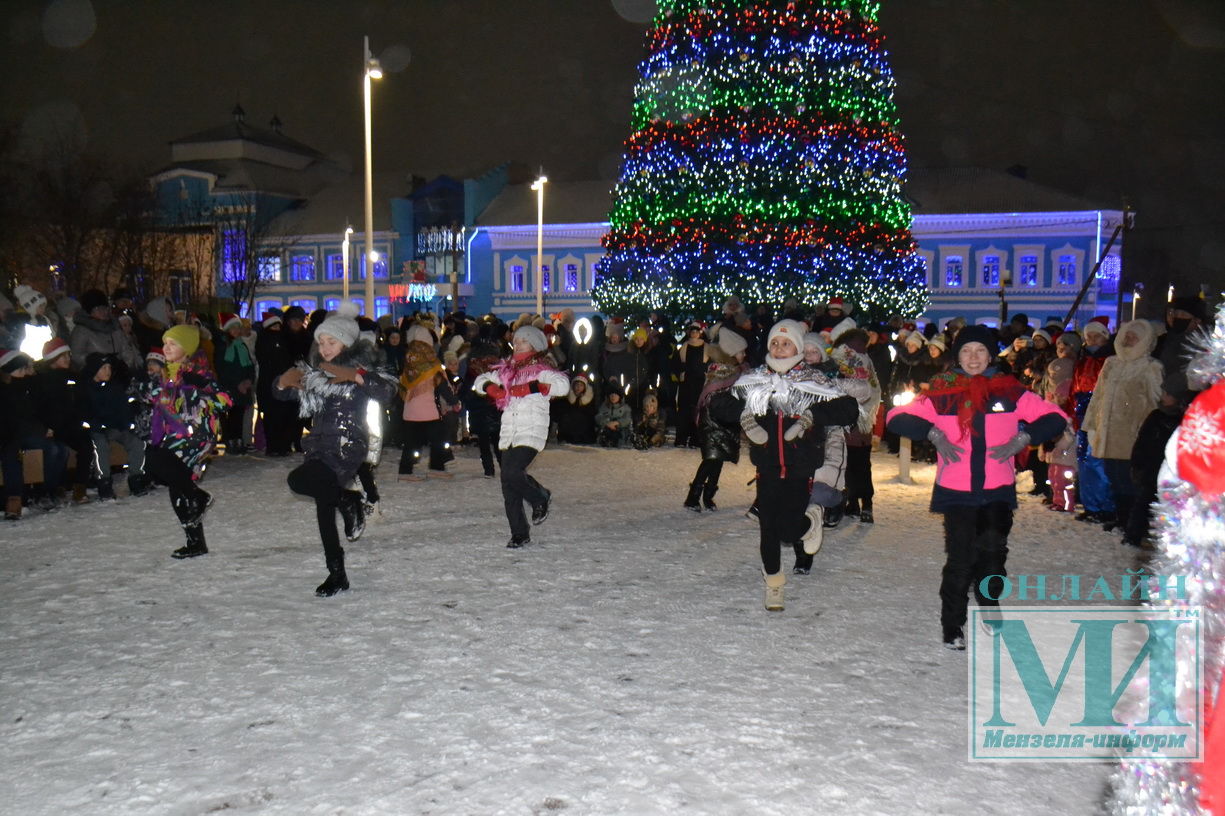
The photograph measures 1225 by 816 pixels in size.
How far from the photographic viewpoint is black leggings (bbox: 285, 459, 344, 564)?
6816mm

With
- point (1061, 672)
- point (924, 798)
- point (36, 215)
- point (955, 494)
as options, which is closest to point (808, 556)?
point (955, 494)

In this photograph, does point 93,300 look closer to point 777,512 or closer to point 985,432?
point 777,512

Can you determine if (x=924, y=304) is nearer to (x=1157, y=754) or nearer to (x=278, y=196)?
(x=1157, y=754)

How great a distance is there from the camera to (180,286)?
54.6 meters

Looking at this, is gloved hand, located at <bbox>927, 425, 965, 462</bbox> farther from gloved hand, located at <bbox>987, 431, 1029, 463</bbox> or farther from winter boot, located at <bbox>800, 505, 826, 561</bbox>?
winter boot, located at <bbox>800, 505, 826, 561</bbox>

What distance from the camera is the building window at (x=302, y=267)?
6369cm

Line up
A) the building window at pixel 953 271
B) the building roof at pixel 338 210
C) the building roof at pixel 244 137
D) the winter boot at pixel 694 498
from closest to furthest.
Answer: the winter boot at pixel 694 498 < the building window at pixel 953 271 < the building roof at pixel 338 210 < the building roof at pixel 244 137

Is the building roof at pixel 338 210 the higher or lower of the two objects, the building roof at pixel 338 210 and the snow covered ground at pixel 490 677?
the higher

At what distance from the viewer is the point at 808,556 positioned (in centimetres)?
766

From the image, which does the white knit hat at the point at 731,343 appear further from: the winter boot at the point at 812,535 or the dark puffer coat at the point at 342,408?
the dark puffer coat at the point at 342,408

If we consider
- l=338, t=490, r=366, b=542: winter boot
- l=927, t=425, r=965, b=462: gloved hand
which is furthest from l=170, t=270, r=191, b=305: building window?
l=927, t=425, r=965, b=462: gloved hand

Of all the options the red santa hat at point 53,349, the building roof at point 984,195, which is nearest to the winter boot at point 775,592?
the red santa hat at point 53,349

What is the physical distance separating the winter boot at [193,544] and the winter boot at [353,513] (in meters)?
1.17

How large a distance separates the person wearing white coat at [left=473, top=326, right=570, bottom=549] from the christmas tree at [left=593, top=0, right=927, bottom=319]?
69.1 feet
